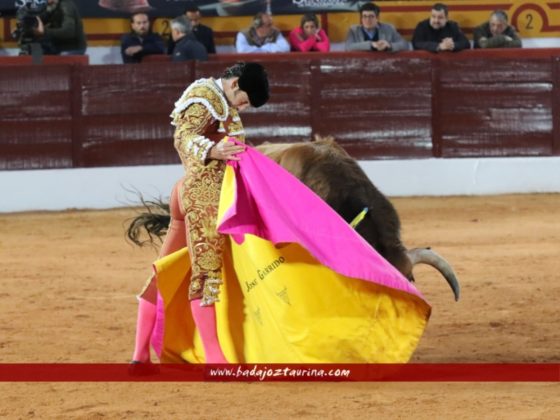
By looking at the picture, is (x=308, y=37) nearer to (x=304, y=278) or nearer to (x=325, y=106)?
(x=325, y=106)

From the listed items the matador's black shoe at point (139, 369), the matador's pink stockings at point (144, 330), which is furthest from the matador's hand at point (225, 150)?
the matador's black shoe at point (139, 369)

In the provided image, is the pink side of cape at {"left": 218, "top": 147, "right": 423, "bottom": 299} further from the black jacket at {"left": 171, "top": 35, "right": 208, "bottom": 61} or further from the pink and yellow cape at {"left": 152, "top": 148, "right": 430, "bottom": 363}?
the black jacket at {"left": 171, "top": 35, "right": 208, "bottom": 61}

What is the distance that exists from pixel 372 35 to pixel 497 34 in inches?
42.8

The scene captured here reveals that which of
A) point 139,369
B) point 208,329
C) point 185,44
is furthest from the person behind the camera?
point 185,44

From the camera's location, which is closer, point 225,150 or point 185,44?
point 225,150

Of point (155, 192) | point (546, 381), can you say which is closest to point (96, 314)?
point (546, 381)

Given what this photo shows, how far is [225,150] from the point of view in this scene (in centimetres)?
407

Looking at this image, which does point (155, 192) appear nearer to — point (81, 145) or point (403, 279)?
point (81, 145)

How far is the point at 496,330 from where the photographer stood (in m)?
5.16

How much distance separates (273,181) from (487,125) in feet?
21.4

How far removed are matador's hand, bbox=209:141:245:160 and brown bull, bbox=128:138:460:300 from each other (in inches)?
26.1

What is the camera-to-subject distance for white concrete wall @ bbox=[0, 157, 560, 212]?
9.80 meters

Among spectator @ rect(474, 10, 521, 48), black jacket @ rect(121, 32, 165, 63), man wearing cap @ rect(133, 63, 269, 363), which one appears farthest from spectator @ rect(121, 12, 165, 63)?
man wearing cap @ rect(133, 63, 269, 363)

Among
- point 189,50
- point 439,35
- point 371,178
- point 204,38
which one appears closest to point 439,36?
point 439,35
